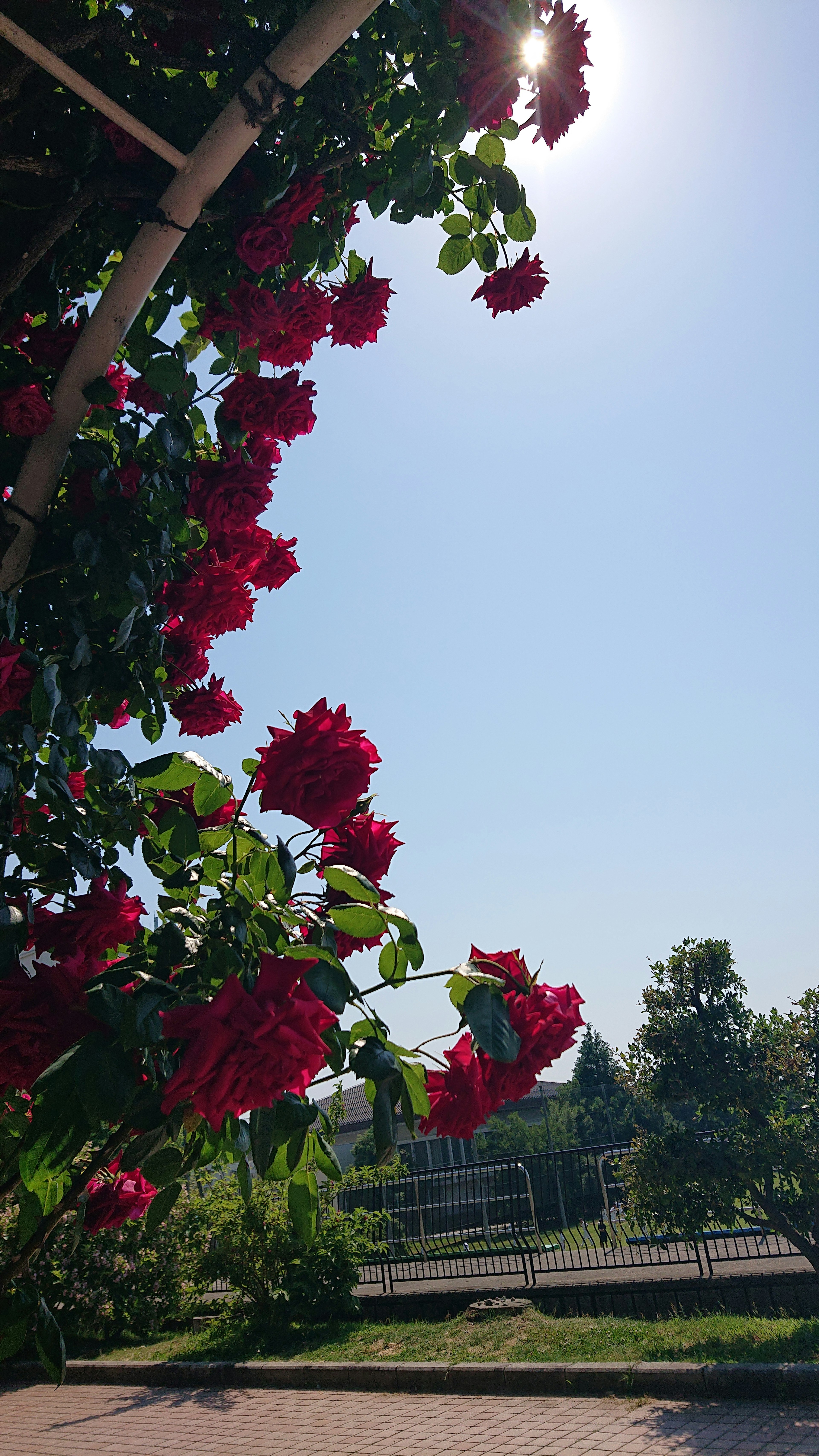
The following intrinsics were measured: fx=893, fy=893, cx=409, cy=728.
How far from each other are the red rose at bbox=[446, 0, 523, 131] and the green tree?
6501 mm

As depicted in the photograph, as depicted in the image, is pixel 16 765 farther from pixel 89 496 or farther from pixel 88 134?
pixel 88 134

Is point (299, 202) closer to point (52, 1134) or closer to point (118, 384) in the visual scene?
point (118, 384)

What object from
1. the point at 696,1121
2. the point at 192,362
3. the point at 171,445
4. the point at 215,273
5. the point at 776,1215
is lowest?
the point at 776,1215

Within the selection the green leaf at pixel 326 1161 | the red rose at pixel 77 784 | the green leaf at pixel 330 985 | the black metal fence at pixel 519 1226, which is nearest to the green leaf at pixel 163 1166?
the green leaf at pixel 326 1161

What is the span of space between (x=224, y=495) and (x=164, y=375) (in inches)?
11.9

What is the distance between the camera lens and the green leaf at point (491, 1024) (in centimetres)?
129

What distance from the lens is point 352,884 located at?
1429 mm

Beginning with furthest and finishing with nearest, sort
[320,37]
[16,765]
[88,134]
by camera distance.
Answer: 1. [88,134]
2. [320,37]
3. [16,765]

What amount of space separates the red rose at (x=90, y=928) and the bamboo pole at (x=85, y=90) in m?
1.54

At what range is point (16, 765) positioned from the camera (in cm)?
170

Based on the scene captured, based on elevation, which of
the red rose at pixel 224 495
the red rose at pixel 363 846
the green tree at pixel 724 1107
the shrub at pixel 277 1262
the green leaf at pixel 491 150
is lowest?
the shrub at pixel 277 1262

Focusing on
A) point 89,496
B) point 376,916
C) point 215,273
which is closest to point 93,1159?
point 376,916

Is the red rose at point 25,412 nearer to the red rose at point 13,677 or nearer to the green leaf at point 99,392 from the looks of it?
the green leaf at point 99,392

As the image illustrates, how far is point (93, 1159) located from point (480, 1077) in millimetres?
624
